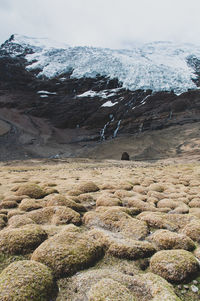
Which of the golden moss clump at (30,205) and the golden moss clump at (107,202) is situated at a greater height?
the golden moss clump at (30,205)

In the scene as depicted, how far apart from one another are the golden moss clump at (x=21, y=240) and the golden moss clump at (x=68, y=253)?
65cm

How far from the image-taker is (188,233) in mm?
8859

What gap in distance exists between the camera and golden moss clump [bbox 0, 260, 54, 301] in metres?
4.73

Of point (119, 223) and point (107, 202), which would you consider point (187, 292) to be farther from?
point (107, 202)

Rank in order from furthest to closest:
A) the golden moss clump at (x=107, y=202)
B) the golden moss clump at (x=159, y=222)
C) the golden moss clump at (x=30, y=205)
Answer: the golden moss clump at (x=107, y=202) → the golden moss clump at (x=30, y=205) → the golden moss clump at (x=159, y=222)

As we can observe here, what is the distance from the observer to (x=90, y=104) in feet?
558

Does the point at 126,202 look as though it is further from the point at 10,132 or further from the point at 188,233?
the point at 10,132

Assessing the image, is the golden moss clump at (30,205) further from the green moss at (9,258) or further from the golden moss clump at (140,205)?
the golden moss clump at (140,205)

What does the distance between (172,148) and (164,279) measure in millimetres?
106128

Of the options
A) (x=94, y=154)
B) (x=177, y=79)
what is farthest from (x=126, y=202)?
(x=177, y=79)

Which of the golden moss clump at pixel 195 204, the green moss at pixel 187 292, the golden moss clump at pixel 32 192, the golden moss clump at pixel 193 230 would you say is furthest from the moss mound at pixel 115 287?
the golden moss clump at pixel 32 192

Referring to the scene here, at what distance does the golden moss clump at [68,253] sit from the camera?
6.07 meters

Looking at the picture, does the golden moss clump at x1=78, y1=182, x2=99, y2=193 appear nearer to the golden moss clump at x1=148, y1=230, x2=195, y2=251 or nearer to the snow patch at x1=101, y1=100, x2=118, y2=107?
the golden moss clump at x1=148, y1=230, x2=195, y2=251

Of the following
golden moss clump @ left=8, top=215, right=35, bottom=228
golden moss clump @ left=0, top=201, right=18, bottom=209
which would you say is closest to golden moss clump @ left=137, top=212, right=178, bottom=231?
golden moss clump @ left=8, top=215, right=35, bottom=228
